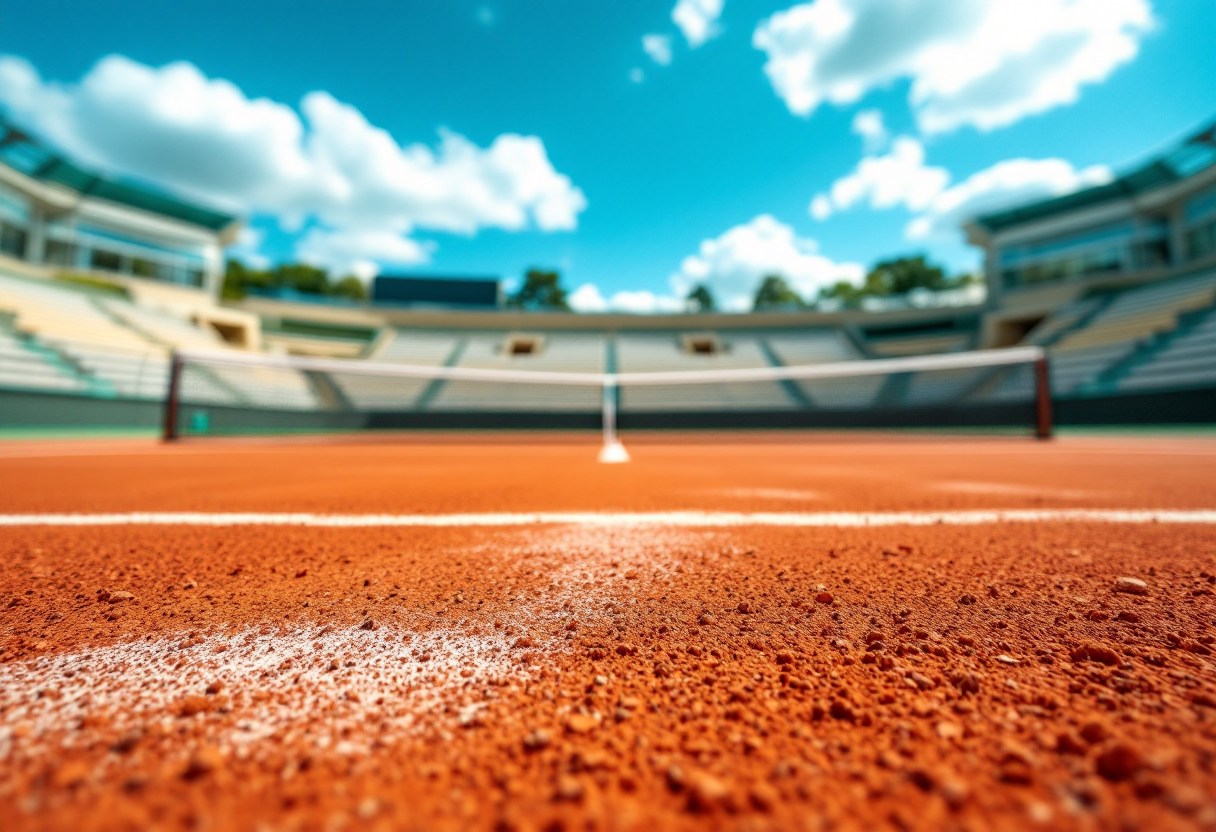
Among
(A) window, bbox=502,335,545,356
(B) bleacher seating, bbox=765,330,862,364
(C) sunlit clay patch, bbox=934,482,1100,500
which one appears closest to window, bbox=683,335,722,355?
(B) bleacher seating, bbox=765,330,862,364

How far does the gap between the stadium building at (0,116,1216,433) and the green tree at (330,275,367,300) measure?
17.2m

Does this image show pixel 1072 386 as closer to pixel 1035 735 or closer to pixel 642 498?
pixel 642 498

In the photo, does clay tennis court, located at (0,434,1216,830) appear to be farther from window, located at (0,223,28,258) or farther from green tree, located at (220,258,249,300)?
green tree, located at (220,258,249,300)

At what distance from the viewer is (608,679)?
0.72 m

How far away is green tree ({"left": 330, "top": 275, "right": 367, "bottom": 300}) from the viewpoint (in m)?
40.9

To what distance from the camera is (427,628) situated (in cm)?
90

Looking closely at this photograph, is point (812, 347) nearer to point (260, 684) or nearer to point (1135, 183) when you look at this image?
point (1135, 183)

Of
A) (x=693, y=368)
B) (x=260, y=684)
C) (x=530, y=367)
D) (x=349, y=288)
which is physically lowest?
(x=260, y=684)

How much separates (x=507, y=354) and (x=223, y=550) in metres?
23.8

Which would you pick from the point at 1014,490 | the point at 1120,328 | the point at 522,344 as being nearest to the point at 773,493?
the point at 1014,490

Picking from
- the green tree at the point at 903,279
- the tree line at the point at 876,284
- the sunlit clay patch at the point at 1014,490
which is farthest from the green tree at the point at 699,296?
A: the sunlit clay patch at the point at 1014,490

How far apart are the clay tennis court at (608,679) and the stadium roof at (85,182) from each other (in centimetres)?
2702

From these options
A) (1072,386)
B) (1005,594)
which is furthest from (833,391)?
(1005,594)

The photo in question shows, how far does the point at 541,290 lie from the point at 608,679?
132 ft
